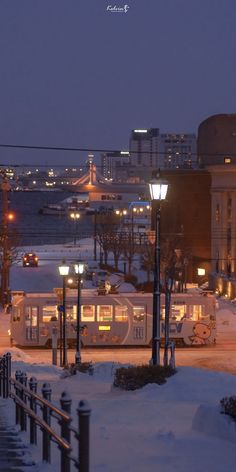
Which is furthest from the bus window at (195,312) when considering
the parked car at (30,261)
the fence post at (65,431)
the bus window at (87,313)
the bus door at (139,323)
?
the parked car at (30,261)

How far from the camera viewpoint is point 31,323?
100 ft

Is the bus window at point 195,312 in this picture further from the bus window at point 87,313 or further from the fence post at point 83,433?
the fence post at point 83,433

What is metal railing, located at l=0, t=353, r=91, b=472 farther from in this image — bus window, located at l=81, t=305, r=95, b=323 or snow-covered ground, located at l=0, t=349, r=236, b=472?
bus window, located at l=81, t=305, r=95, b=323

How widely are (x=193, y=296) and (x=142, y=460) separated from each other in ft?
78.4

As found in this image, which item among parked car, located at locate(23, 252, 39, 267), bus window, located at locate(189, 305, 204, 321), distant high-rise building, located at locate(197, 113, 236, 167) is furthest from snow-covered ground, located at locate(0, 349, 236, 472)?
parked car, located at locate(23, 252, 39, 267)

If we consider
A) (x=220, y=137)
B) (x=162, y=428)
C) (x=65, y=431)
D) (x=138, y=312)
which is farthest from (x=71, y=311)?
(x=220, y=137)

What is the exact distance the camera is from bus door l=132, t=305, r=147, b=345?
3103 cm

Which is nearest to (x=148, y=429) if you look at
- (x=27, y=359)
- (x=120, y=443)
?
(x=120, y=443)

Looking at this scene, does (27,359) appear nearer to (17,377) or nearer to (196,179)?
(17,377)

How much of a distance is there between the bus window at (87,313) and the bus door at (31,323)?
5.53ft

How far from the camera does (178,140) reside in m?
156

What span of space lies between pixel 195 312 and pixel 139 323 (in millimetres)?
2220

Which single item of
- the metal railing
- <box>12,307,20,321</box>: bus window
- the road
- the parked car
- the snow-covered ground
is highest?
the parked car

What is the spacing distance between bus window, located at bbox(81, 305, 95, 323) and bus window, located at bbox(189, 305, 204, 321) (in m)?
3.67
